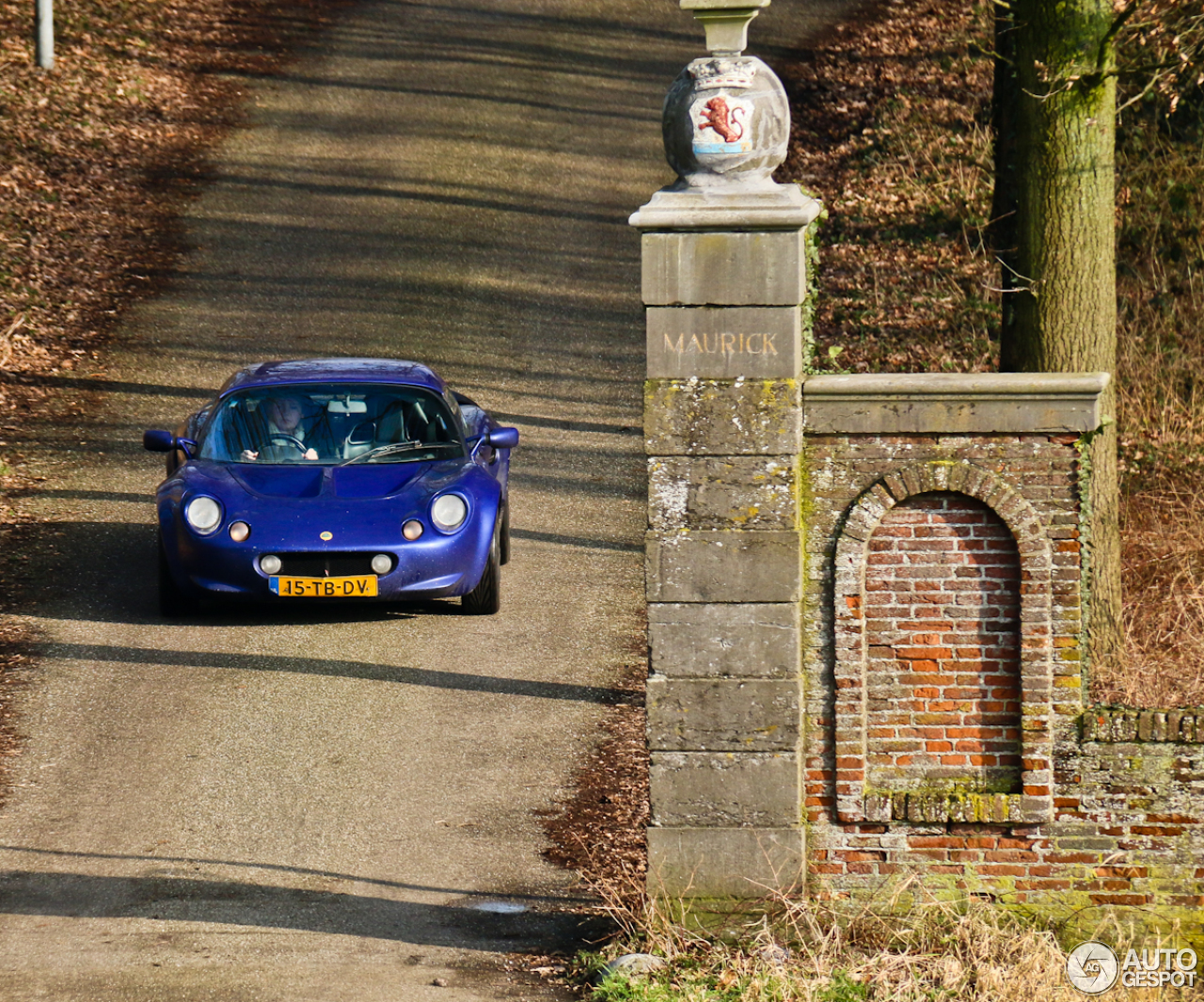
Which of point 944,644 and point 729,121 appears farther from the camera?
point 944,644

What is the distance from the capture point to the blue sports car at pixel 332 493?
10.2 m

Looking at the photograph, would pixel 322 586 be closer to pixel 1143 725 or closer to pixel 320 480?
pixel 320 480

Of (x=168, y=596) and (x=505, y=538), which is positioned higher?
(x=505, y=538)

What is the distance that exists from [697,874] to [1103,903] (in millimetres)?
1689

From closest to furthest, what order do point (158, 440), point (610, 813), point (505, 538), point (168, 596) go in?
point (610, 813) → point (168, 596) → point (158, 440) → point (505, 538)

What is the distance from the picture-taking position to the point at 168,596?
10.8 meters

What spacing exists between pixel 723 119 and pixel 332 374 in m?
5.31

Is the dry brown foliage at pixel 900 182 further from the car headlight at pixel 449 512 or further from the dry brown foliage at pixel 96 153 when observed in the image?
the dry brown foliage at pixel 96 153

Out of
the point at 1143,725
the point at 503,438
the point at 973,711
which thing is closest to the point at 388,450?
the point at 503,438

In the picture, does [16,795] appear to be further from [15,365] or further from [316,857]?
[15,365]

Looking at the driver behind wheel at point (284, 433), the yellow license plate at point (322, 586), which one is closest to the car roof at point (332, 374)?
the driver behind wheel at point (284, 433)

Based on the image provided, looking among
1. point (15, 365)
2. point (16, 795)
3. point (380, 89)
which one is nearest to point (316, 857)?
point (16, 795)

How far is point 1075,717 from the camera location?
6.76m

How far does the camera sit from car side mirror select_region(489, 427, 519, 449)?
36.7 ft
